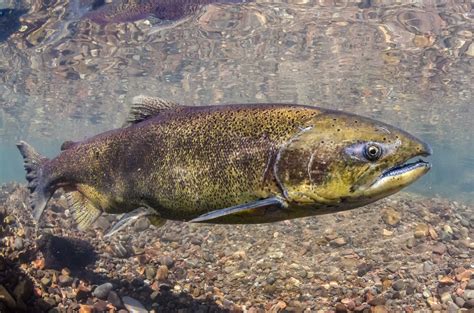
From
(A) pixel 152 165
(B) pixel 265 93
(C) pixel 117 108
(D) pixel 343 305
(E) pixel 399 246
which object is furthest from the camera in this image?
(C) pixel 117 108

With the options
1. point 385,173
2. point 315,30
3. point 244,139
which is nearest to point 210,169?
point 244,139

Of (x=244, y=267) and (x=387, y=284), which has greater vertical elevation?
(x=387, y=284)

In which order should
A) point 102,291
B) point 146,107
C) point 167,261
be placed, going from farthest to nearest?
point 167,261
point 102,291
point 146,107

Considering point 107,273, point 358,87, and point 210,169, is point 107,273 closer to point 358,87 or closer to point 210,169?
point 210,169

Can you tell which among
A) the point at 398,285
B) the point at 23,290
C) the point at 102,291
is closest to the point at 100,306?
the point at 102,291

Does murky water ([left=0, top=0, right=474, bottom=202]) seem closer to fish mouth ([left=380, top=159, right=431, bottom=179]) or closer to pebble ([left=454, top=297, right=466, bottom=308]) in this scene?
fish mouth ([left=380, top=159, right=431, bottom=179])

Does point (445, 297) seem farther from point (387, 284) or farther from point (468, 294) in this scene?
point (387, 284)

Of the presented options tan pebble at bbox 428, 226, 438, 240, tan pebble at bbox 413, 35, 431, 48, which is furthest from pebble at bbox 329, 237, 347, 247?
tan pebble at bbox 413, 35, 431, 48
